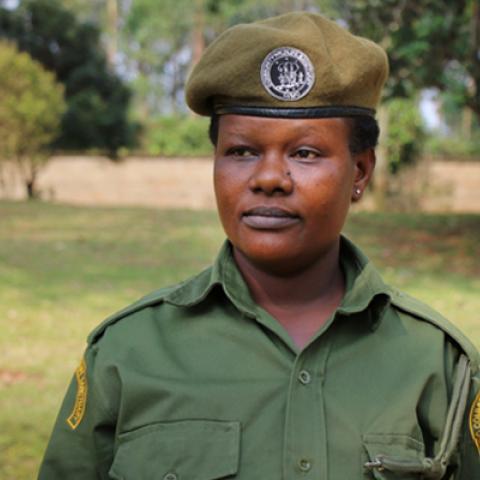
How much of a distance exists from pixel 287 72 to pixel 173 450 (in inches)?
26.9

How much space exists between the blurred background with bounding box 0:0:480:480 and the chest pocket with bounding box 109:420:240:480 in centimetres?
230

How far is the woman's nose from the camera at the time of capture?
1643 millimetres

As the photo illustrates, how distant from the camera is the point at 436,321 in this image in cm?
178

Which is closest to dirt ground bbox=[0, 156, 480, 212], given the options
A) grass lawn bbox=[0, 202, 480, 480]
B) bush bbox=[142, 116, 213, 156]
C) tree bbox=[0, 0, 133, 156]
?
tree bbox=[0, 0, 133, 156]

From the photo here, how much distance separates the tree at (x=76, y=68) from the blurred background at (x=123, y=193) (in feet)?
0.11

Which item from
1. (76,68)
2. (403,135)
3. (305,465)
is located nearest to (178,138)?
(76,68)

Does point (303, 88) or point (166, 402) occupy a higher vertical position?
point (303, 88)

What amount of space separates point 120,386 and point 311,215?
17.5 inches

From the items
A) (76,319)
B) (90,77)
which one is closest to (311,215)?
(76,319)

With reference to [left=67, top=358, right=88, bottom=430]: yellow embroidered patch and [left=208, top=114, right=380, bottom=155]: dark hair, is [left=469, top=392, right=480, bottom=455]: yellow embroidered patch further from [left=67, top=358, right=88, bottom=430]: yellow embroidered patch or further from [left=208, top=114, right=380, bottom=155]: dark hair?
[left=67, top=358, right=88, bottom=430]: yellow embroidered patch

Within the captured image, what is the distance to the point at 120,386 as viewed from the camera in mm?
1699

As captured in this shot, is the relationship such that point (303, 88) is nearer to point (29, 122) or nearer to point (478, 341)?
point (478, 341)

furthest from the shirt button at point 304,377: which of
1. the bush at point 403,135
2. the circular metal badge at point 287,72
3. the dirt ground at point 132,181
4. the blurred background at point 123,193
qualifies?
the dirt ground at point 132,181

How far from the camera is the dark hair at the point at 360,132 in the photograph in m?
1.75
